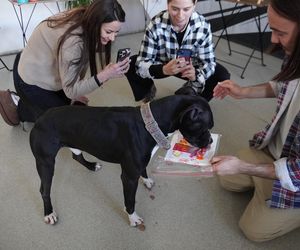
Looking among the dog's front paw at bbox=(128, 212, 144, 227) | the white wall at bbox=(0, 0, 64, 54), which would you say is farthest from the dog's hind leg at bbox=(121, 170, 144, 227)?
the white wall at bbox=(0, 0, 64, 54)

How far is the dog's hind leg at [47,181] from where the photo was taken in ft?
4.31

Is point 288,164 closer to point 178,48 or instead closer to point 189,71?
point 189,71

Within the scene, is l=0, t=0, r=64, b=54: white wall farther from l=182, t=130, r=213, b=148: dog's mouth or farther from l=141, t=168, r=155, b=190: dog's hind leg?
l=182, t=130, r=213, b=148: dog's mouth

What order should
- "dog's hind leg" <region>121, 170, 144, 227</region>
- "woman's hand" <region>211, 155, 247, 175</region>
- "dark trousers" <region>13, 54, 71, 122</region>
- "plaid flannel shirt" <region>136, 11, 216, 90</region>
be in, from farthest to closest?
"plaid flannel shirt" <region>136, 11, 216, 90</region>, "dark trousers" <region>13, 54, 71, 122</region>, "dog's hind leg" <region>121, 170, 144, 227</region>, "woman's hand" <region>211, 155, 247, 175</region>

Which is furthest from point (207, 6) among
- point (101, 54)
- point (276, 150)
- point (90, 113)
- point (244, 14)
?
point (90, 113)

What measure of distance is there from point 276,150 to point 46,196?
119 cm

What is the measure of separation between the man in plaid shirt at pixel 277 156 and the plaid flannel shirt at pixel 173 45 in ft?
2.06

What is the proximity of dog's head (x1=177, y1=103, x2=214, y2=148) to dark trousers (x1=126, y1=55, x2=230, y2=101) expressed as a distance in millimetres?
1122

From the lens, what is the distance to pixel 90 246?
4.60ft

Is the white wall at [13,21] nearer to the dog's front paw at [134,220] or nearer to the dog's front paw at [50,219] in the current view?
the dog's front paw at [50,219]

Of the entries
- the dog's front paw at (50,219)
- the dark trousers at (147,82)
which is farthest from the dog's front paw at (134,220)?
the dark trousers at (147,82)

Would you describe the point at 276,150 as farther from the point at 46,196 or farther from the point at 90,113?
the point at 46,196

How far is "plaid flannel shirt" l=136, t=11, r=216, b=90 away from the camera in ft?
6.82

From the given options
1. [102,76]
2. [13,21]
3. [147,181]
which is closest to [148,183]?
[147,181]
